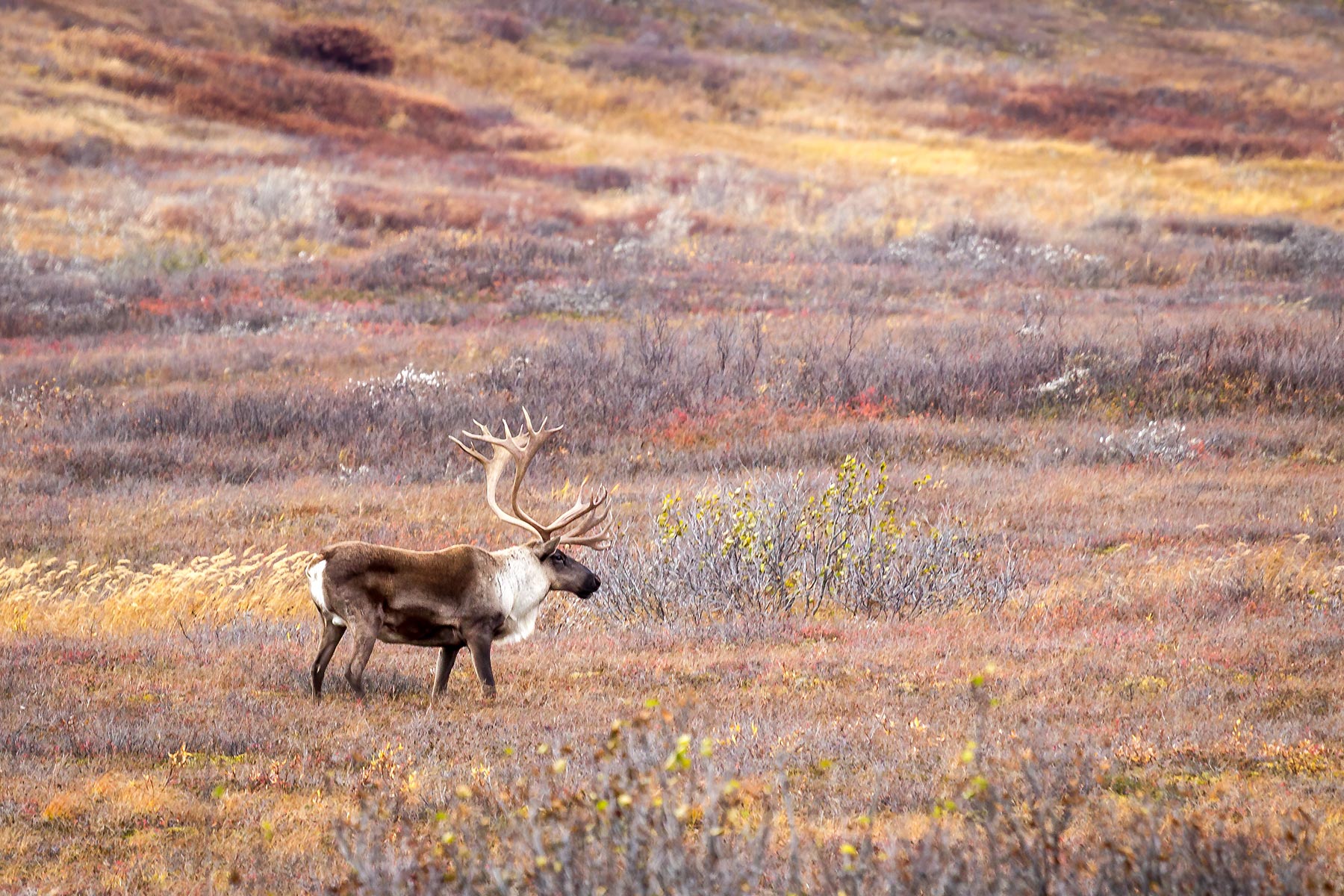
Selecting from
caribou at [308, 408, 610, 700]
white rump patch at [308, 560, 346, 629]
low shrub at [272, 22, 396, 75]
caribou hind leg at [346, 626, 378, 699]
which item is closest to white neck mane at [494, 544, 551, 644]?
caribou at [308, 408, 610, 700]

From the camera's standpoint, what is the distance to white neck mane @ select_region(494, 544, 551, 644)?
7.55 meters

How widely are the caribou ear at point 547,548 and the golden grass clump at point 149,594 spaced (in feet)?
9.37

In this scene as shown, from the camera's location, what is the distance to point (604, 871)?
11.8 feet

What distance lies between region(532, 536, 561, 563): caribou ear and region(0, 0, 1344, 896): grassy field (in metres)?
0.71

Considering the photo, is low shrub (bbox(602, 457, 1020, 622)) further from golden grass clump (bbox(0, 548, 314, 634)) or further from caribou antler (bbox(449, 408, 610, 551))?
golden grass clump (bbox(0, 548, 314, 634))

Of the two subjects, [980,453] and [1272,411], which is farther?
[1272,411]

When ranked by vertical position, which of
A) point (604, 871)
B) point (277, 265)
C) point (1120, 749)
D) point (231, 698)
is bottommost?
point (277, 265)

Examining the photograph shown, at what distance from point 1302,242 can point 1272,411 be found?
45.7 feet

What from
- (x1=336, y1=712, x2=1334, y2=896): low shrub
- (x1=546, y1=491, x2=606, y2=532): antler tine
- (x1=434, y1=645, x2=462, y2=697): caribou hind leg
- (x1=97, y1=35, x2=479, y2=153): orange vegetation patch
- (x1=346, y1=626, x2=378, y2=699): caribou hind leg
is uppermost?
(x1=336, y1=712, x2=1334, y2=896): low shrub

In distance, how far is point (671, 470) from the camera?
15.0 metres

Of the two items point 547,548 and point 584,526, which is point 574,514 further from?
point 547,548

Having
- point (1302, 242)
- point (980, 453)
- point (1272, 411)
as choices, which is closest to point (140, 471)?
point (980, 453)

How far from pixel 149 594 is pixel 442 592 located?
375 cm

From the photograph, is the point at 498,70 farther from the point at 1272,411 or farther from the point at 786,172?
the point at 1272,411
